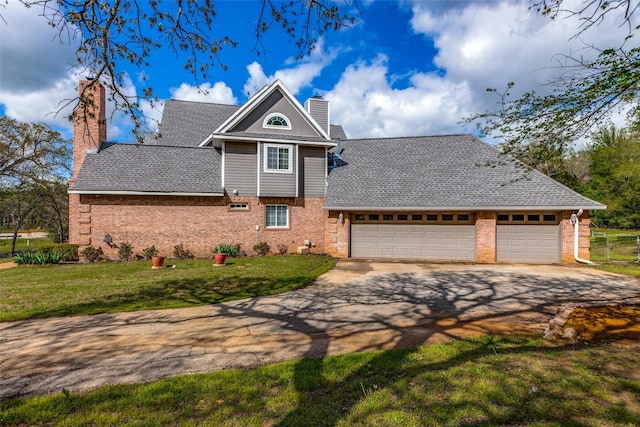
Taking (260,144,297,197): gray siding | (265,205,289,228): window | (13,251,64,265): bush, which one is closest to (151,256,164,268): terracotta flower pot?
(13,251,64,265): bush

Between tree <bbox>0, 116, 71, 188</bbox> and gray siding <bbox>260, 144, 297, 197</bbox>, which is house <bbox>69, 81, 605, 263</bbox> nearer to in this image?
gray siding <bbox>260, 144, 297, 197</bbox>

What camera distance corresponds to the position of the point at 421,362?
4961 mm

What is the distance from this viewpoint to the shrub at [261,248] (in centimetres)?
1786

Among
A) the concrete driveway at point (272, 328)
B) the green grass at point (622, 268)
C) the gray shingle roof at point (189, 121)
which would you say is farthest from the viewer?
the gray shingle roof at point (189, 121)

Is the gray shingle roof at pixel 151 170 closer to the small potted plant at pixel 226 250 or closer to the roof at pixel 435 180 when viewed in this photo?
the small potted plant at pixel 226 250

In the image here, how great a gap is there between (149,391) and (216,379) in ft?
2.79

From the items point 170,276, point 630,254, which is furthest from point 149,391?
point 630,254

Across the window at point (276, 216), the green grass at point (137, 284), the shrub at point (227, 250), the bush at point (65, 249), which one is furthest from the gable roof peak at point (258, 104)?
the bush at point (65, 249)

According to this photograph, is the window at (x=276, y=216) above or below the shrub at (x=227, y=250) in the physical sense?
above

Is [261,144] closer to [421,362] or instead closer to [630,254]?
[421,362]

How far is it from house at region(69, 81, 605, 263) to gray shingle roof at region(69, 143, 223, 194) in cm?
6

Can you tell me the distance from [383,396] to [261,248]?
14.6 meters

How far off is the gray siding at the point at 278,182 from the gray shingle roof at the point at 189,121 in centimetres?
799

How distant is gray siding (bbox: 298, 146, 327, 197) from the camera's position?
19.0 meters
